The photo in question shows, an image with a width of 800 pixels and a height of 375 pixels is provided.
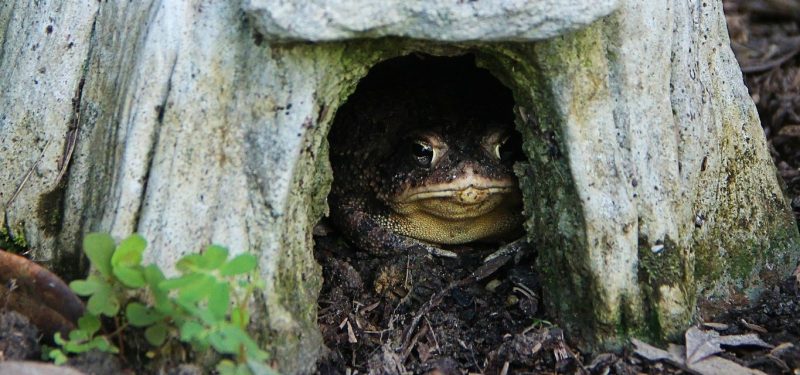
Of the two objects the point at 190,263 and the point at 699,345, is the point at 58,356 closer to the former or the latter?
the point at 190,263

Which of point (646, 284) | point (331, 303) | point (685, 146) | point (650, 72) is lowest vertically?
point (331, 303)

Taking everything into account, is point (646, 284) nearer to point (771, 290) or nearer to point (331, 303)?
point (771, 290)

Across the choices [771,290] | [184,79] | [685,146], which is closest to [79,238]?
[184,79]

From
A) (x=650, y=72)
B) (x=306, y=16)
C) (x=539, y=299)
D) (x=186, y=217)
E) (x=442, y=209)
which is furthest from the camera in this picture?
(x=442, y=209)

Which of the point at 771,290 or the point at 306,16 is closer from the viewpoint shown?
the point at 306,16

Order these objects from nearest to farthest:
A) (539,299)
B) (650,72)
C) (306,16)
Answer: (306,16)
(650,72)
(539,299)

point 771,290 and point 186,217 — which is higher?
point 186,217

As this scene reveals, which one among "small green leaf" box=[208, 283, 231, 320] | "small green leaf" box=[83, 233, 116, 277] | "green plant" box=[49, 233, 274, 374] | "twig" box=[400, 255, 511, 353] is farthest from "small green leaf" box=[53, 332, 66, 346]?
"twig" box=[400, 255, 511, 353]

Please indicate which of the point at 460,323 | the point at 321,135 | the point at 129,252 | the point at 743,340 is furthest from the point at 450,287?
the point at 129,252
